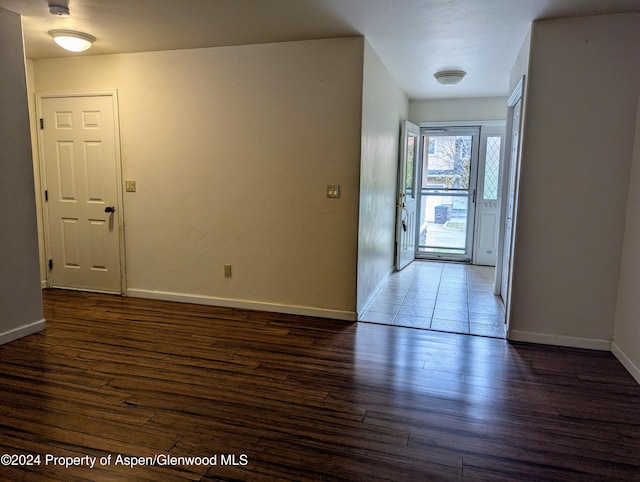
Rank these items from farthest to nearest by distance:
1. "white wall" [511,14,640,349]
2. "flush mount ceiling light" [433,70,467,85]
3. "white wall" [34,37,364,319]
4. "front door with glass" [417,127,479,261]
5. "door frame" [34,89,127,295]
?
"front door with glass" [417,127,479,261] < "flush mount ceiling light" [433,70,467,85] < "door frame" [34,89,127,295] < "white wall" [34,37,364,319] < "white wall" [511,14,640,349]

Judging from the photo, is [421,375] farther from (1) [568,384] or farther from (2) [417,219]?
(2) [417,219]

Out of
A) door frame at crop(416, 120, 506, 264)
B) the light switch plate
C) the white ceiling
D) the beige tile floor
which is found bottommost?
the beige tile floor

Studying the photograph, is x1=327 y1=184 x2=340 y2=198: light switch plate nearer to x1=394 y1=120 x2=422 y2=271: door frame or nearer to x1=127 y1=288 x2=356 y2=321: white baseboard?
x1=127 y1=288 x2=356 y2=321: white baseboard

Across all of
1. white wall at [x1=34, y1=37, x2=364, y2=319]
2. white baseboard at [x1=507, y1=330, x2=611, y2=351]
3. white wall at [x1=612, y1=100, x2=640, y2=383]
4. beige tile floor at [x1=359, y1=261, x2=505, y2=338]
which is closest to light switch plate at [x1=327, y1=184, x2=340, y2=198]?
white wall at [x1=34, y1=37, x2=364, y2=319]

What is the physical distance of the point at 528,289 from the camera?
10.9 feet

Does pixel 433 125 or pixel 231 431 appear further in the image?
pixel 433 125

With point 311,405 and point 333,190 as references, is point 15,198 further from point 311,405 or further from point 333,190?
point 311,405

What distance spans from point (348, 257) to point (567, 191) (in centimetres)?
177

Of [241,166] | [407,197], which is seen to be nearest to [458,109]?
[407,197]

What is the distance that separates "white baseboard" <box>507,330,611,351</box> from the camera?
322 cm

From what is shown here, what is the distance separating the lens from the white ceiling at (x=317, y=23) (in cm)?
288

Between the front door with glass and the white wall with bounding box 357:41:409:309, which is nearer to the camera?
the white wall with bounding box 357:41:409:309

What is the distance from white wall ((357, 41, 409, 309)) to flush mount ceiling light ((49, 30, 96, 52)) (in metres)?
2.36

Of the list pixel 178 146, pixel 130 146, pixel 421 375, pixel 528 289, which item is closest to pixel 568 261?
pixel 528 289
